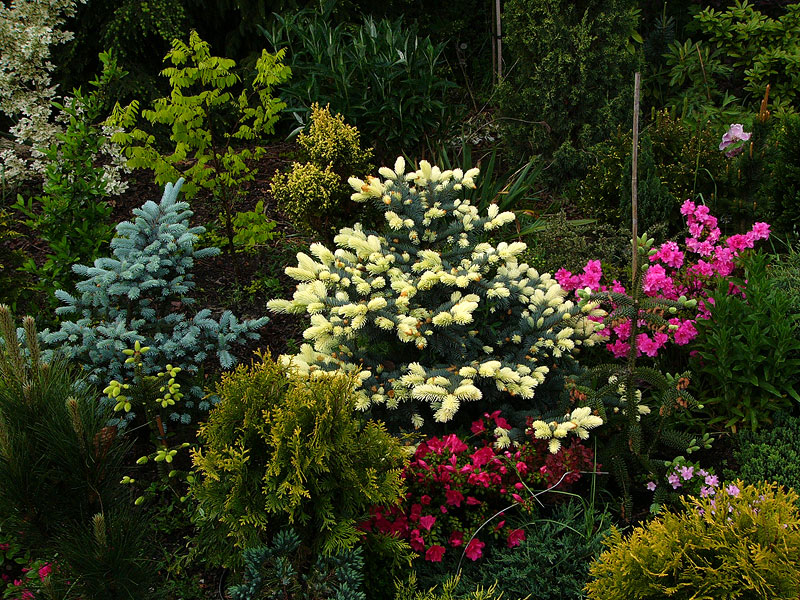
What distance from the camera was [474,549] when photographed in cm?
299

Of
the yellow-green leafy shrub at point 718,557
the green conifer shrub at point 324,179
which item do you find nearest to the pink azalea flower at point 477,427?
the yellow-green leafy shrub at point 718,557

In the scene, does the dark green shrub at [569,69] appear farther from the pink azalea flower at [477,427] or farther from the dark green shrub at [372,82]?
the pink azalea flower at [477,427]

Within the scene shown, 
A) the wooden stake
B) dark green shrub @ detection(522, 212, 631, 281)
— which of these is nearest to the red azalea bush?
dark green shrub @ detection(522, 212, 631, 281)

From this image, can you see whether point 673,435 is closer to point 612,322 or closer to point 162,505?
point 612,322

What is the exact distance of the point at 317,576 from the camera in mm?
2650

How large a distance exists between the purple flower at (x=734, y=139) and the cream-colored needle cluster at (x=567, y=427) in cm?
289

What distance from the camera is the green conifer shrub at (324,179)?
4.55m

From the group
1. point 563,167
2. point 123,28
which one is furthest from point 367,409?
point 123,28

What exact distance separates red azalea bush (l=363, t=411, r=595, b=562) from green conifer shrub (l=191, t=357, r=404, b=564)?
17cm

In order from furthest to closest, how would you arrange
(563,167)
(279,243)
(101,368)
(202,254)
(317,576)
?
1. (563,167)
2. (279,243)
3. (202,254)
4. (101,368)
5. (317,576)

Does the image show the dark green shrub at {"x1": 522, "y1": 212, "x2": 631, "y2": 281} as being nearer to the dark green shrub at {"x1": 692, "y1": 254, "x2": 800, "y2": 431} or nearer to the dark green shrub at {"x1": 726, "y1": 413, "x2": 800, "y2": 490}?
the dark green shrub at {"x1": 692, "y1": 254, "x2": 800, "y2": 431}

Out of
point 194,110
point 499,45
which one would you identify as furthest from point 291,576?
point 499,45

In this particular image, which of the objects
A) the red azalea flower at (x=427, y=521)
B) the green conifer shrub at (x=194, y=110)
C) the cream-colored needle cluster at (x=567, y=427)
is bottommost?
the red azalea flower at (x=427, y=521)

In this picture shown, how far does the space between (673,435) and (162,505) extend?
251 centimetres
